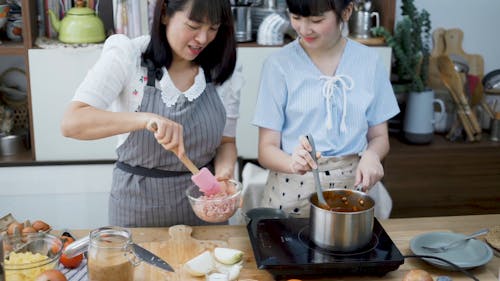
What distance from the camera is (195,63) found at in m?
1.73

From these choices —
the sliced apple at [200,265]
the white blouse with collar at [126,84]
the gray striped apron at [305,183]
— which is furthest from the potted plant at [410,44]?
the sliced apple at [200,265]

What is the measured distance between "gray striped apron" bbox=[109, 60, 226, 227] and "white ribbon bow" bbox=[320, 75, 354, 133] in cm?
30

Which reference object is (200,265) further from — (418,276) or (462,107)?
(462,107)

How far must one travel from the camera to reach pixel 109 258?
123 centimetres

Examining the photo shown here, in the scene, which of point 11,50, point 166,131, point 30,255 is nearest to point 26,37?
point 11,50

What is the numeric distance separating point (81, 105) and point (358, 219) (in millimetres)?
703

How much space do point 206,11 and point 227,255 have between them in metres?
0.60

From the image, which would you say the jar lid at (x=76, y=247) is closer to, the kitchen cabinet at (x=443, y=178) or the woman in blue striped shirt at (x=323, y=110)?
the woman in blue striped shirt at (x=323, y=110)

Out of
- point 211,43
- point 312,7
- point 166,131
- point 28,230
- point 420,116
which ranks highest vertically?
point 312,7

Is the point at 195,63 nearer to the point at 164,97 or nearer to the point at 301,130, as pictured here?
the point at 164,97

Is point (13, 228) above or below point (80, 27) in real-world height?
below

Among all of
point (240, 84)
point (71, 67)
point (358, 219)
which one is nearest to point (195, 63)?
point (240, 84)

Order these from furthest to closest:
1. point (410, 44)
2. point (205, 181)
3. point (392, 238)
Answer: point (410, 44)
point (392, 238)
point (205, 181)

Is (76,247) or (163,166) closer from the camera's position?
(76,247)
